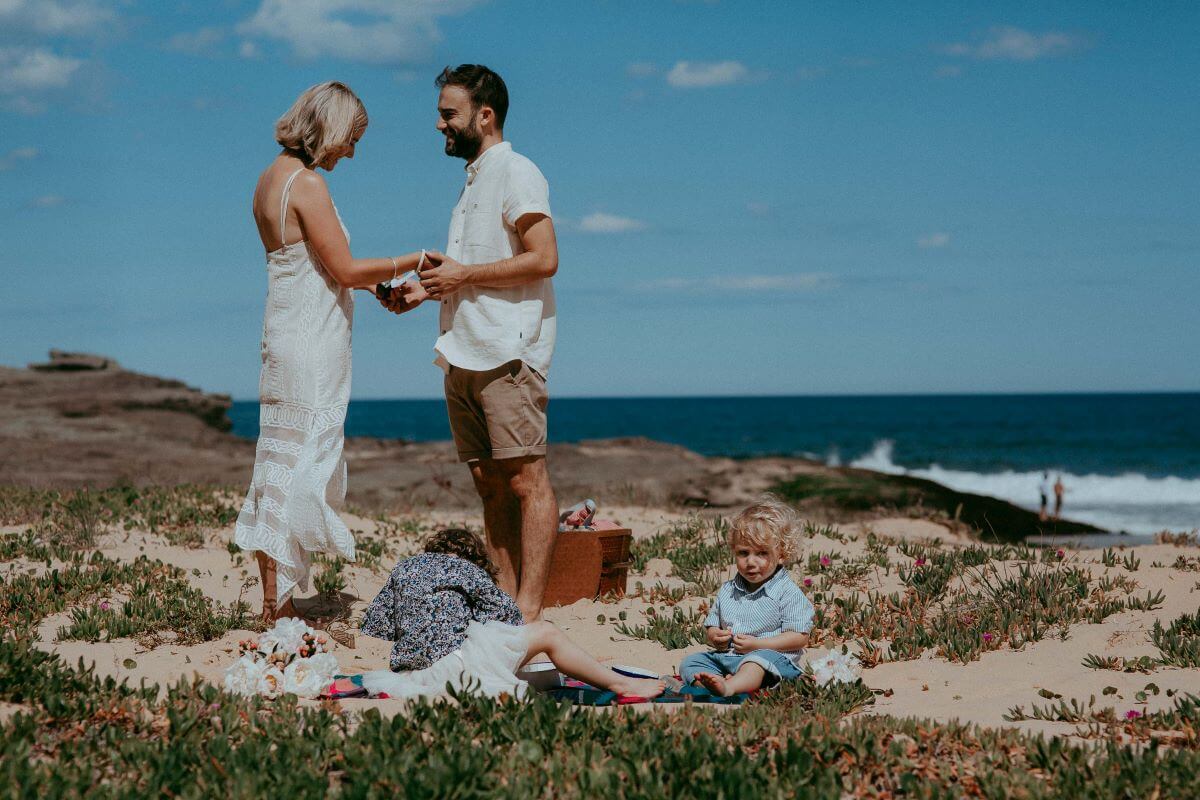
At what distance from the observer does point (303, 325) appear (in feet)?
18.4

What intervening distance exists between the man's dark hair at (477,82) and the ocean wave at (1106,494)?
20.2m

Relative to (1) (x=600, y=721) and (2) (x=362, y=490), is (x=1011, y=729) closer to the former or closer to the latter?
(1) (x=600, y=721)

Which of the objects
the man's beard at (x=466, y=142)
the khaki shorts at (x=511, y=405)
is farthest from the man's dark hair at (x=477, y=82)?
the khaki shorts at (x=511, y=405)

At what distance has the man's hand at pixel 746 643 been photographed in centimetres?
480

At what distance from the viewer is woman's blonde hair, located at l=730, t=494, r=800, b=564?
5.02 metres

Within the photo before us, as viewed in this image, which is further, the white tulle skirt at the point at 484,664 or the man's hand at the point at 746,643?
the man's hand at the point at 746,643

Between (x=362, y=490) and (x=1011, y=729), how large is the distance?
513 inches

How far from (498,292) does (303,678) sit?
219 cm

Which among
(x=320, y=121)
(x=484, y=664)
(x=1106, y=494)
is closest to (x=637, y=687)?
(x=484, y=664)

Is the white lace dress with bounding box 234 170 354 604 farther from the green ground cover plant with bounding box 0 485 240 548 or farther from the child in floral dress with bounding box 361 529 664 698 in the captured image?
the green ground cover plant with bounding box 0 485 240 548

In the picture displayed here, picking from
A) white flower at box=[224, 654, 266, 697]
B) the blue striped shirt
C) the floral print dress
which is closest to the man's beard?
the floral print dress

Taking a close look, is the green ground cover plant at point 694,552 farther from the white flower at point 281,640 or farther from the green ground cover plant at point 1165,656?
the white flower at point 281,640

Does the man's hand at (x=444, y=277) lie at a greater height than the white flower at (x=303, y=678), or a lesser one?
greater

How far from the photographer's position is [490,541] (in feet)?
20.3
